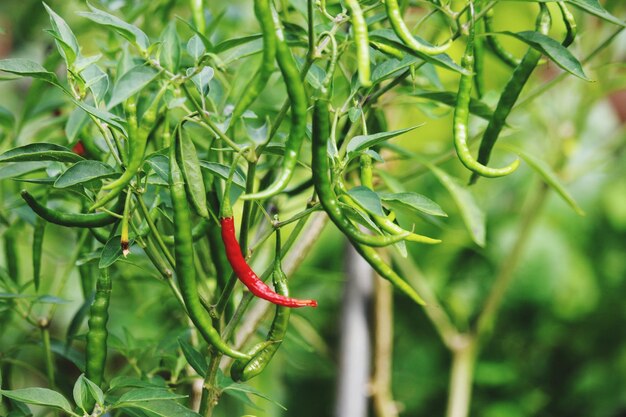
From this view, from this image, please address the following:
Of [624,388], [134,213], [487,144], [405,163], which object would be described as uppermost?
[405,163]

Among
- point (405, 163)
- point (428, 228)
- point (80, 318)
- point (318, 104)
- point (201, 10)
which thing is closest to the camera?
point (318, 104)

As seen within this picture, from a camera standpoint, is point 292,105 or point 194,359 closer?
point 292,105

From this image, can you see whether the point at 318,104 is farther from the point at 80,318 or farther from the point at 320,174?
the point at 80,318

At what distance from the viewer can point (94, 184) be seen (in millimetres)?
595

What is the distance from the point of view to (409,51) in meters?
0.54

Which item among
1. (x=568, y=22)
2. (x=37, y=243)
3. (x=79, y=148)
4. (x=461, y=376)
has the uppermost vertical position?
(x=568, y=22)

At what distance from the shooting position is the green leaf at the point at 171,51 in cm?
61

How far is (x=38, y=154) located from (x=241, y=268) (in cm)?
18

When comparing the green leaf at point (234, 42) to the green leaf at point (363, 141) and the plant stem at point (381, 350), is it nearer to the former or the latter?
the green leaf at point (363, 141)

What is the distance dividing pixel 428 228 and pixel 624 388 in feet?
1.75

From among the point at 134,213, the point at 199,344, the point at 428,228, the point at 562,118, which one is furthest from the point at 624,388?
the point at 134,213

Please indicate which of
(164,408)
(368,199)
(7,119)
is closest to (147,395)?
(164,408)

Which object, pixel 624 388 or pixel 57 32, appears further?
pixel 624 388

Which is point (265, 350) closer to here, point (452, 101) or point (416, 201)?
point (416, 201)
